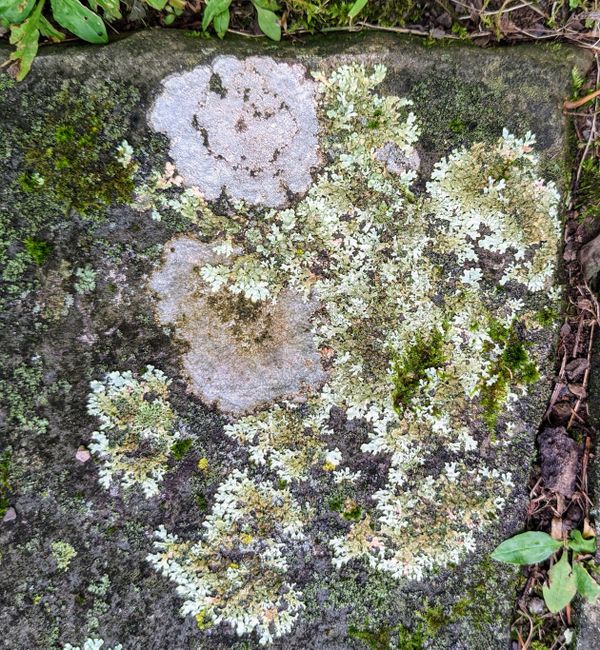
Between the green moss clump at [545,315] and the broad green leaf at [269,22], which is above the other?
the broad green leaf at [269,22]

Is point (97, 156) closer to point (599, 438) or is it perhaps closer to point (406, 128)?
point (406, 128)

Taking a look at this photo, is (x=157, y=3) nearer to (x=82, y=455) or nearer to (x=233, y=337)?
(x=233, y=337)

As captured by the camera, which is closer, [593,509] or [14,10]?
[14,10]

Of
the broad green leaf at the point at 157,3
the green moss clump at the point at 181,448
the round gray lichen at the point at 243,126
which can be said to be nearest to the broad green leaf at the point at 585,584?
the green moss clump at the point at 181,448

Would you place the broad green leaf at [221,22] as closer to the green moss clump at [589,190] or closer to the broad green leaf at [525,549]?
the green moss clump at [589,190]

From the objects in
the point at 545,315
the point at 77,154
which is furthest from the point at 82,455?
the point at 545,315

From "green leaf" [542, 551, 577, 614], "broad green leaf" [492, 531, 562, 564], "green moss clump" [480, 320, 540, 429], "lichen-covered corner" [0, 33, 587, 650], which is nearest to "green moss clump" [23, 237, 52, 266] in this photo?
"lichen-covered corner" [0, 33, 587, 650]

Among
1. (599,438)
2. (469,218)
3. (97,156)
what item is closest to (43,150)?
(97,156)
